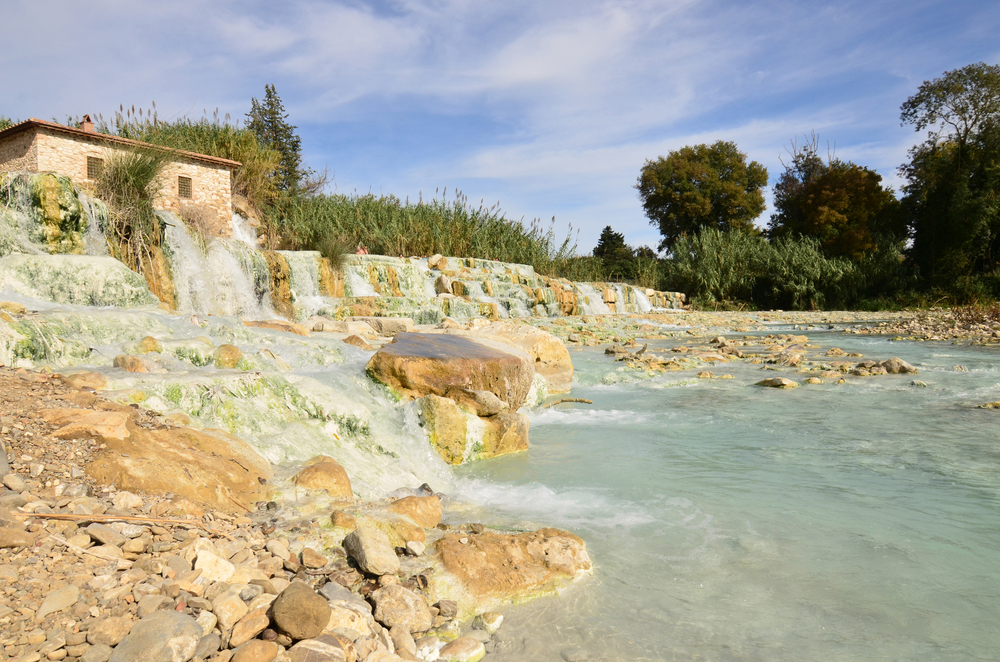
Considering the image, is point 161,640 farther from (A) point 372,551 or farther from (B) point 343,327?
(B) point 343,327

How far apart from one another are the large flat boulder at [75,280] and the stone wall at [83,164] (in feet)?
11.4

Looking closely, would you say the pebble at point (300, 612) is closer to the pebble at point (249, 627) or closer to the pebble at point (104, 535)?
the pebble at point (249, 627)

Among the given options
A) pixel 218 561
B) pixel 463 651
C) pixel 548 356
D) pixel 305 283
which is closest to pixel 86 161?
pixel 305 283

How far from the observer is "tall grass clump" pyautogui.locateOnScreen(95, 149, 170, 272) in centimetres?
809

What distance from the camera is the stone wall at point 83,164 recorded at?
10594 millimetres

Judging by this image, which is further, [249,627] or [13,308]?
[13,308]

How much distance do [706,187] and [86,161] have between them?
83.9 feet

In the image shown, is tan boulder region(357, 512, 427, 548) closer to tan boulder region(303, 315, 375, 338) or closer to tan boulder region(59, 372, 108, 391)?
tan boulder region(59, 372, 108, 391)

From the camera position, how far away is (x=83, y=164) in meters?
11.1

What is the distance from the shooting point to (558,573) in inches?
86.4

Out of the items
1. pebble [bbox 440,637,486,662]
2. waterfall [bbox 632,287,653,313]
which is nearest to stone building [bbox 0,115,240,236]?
pebble [bbox 440,637,486,662]

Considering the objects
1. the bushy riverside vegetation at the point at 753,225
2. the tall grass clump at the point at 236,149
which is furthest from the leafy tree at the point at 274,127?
the tall grass clump at the point at 236,149

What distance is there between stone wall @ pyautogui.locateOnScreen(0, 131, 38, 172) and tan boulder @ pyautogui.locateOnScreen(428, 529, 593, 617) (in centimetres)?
1259

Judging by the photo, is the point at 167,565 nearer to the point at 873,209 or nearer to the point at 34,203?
the point at 34,203
